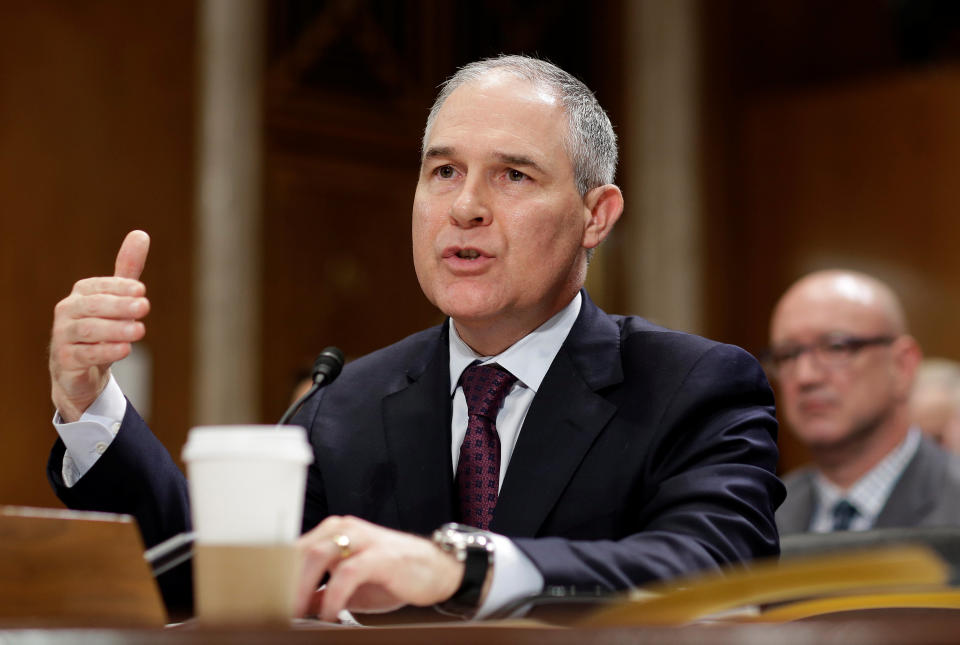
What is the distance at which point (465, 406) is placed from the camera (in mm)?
1971

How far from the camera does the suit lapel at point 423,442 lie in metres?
1.84

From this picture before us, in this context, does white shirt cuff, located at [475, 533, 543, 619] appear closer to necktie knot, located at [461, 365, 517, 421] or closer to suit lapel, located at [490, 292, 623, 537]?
suit lapel, located at [490, 292, 623, 537]

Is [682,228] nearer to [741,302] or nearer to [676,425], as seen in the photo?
[741,302]

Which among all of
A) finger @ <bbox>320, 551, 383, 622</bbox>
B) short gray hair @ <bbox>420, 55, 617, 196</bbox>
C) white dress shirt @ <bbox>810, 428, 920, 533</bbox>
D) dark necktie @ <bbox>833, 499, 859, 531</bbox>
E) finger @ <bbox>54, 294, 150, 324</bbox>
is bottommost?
dark necktie @ <bbox>833, 499, 859, 531</bbox>

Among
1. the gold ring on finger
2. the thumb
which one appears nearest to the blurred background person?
the thumb

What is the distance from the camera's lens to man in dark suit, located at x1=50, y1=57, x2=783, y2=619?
1.60 metres

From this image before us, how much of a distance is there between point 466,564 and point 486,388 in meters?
0.78

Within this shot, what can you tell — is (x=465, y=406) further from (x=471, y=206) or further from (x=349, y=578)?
(x=349, y=578)

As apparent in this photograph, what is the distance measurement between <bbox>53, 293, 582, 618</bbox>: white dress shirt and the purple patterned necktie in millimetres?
14

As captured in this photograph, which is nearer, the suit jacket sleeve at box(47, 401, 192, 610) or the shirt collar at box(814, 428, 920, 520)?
the suit jacket sleeve at box(47, 401, 192, 610)

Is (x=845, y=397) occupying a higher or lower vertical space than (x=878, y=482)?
higher

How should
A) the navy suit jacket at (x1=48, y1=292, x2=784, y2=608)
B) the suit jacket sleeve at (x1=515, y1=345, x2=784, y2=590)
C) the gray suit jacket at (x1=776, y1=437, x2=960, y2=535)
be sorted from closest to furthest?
the suit jacket sleeve at (x1=515, y1=345, x2=784, y2=590), the navy suit jacket at (x1=48, y1=292, x2=784, y2=608), the gray suit jacket at (x1=776, y1=437, x2=960, y2=535)

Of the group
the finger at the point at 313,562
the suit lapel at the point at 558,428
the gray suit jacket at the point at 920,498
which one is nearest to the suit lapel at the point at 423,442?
the suit lapel at the point at 558,428

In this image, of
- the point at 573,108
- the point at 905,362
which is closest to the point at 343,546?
the point at 573,108
